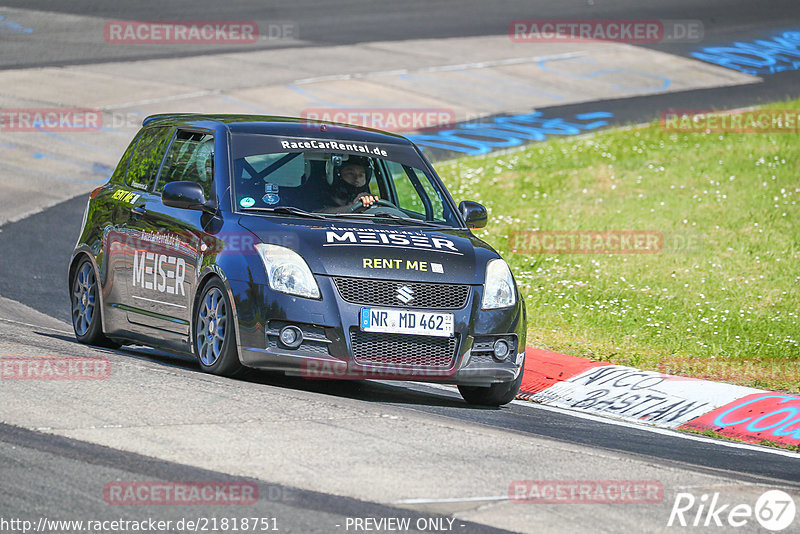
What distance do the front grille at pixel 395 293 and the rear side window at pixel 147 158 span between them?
2.34 metres

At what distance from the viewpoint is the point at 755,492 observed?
6.55 metres

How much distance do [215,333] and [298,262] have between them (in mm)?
786

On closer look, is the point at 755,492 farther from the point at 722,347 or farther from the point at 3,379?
the point at 722,347

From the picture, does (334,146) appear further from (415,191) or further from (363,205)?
(415,191)

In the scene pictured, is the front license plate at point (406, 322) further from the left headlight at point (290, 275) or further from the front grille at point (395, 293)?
the left headlight at point (290, 275)

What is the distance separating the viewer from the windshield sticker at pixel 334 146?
932 centimetres

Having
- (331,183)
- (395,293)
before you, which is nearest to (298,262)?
(395,293)

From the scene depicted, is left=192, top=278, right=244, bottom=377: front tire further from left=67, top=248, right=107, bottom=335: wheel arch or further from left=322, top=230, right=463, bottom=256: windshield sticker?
left=67, top=248, right=107, bottom=335: wheel arch

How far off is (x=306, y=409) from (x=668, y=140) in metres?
16.2

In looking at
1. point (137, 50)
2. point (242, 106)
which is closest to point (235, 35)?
point (137, 50)

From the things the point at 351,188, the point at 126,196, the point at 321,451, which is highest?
the point at 351,188

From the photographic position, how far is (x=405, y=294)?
838 centimetres

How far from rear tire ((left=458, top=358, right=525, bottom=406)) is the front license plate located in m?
0.84

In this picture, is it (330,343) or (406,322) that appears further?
(406,322)
